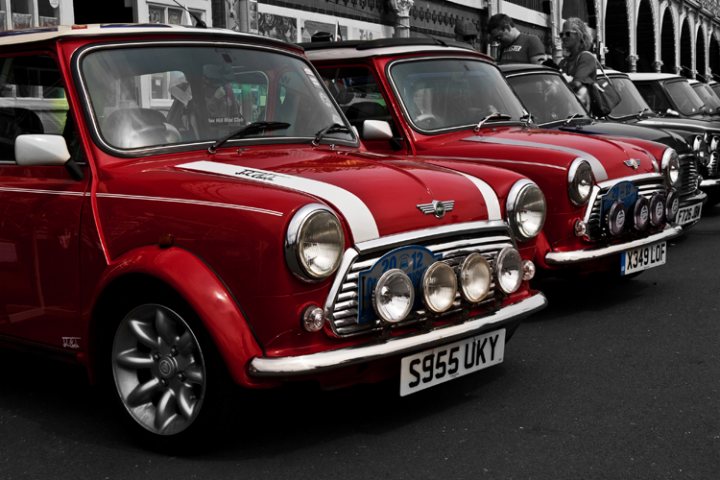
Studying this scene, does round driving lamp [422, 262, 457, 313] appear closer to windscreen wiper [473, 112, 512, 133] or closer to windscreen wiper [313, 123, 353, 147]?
windscreen wiper [313, 123, 353, 147]

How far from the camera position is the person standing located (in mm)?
11414

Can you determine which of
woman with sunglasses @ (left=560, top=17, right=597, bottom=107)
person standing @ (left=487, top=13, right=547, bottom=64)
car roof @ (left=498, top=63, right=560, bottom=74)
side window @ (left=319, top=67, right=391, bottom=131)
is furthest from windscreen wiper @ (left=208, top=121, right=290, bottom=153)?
person standing @ (left=487, top=13, right=547, bottom=64)

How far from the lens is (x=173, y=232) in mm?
3936

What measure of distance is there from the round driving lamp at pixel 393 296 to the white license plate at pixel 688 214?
5.14m

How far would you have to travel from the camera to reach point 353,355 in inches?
148

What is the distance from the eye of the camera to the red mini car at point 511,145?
6371 mm

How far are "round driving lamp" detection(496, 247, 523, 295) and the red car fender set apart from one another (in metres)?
1.17

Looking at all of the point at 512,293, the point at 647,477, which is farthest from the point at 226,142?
the point at 647,477

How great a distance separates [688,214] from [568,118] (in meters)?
1.25

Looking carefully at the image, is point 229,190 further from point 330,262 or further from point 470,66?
point 470,66

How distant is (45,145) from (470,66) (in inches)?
156

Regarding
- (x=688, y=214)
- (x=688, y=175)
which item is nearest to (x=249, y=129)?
(x=688, y=214)

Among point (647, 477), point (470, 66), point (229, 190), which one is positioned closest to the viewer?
point (647, 477)

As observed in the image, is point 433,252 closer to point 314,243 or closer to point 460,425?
point 314,243
